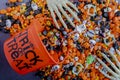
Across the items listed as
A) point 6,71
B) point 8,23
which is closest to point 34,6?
point 8,23

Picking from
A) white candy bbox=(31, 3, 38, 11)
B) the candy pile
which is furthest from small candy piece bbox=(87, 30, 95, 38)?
white candy bbox=(31, 3, 38, 11)

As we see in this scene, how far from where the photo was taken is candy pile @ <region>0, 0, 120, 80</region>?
27.5 inches

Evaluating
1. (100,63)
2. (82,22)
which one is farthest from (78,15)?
(100,63)

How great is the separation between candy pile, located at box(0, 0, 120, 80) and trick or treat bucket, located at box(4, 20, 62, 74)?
0.16 ft

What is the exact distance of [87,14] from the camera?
718mm

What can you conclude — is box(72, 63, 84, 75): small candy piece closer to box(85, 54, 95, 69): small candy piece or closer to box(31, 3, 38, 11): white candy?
box(85, 54, 95, 69): small candy piece

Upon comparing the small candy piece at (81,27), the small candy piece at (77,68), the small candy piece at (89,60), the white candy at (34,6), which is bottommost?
the small candy piece at (77,68)

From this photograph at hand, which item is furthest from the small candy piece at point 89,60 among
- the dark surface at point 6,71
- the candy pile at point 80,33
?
the dark surface at point 6,71

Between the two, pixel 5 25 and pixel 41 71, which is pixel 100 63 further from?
pixel 5 25

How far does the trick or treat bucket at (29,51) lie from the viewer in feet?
2.00

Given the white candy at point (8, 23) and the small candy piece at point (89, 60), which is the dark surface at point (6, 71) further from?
the small candy piece at point (89, 60)

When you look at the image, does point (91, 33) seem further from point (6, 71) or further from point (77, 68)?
point (6, 71)

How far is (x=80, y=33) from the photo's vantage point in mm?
702

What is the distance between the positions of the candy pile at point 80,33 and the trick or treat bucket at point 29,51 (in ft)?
0.16
